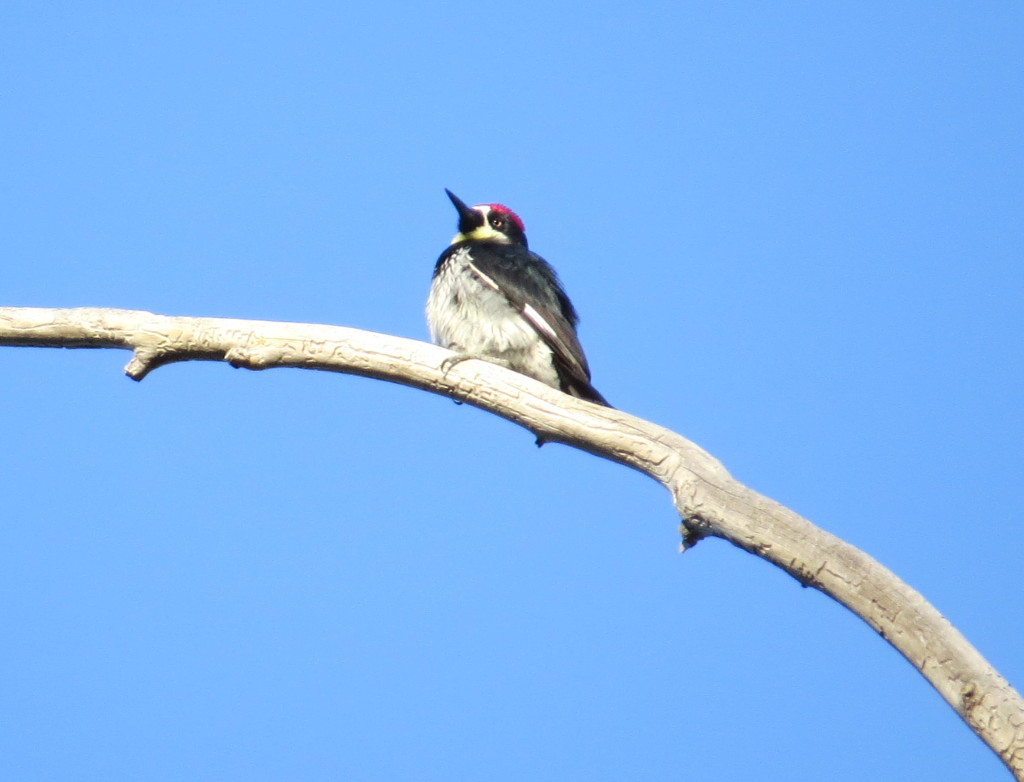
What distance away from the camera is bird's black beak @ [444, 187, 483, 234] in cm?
766

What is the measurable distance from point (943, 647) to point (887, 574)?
0.95 ft

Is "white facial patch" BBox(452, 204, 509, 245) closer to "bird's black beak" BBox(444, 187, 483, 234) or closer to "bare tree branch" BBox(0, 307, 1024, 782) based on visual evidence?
"bird's black beak" BBox(444, 187, 483, 234)

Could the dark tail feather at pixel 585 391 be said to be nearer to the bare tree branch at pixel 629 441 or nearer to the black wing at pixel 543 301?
the black wing at pixel 543 301

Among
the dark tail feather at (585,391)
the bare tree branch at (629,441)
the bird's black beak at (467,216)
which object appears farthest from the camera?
the bird's black beak at (467,216)

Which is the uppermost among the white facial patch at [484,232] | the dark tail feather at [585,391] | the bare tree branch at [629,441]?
the white facial patch at [484,232]

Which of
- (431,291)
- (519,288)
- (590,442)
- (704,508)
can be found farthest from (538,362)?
(704,508)

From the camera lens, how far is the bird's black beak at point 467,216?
25.1 ft

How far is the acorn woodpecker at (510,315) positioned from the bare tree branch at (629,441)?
1.02 m

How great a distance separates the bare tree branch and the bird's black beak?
2727 mm

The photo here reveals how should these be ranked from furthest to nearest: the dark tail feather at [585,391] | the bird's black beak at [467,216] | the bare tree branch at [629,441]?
1. the bird's black beak at [467,216]
2. the dark tail feather at [585,391]
3. the bare tree branch at [629,441]

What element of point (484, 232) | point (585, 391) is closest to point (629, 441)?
point (585, 391)

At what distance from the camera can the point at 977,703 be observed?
3566 millimetres

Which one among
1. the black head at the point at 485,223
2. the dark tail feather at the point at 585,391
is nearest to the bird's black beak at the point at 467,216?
the black head at the point at 485,223

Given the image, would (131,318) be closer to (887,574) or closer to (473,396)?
(473,396)
